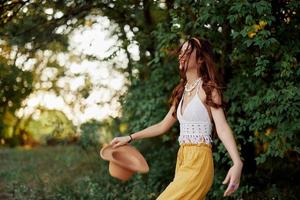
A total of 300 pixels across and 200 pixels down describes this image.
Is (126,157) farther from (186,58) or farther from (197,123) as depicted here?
(186,58)

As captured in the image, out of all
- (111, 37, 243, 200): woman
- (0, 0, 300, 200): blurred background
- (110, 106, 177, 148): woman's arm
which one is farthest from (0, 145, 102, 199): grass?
(111, 37, 243, 200): woman

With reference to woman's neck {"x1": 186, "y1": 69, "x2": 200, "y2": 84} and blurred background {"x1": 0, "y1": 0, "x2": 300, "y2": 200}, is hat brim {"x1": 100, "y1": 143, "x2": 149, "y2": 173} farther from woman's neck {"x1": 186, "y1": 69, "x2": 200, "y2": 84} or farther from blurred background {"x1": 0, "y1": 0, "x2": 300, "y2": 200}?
blurred background {"x1": 0, "y1": 0, "x2": 300, "y2": 200}

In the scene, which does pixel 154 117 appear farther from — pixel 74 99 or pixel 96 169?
pixel 96 169

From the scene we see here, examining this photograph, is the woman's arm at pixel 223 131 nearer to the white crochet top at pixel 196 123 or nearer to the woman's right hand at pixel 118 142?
the white crochet top at pixel 196 123

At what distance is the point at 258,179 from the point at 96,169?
12.3 feet

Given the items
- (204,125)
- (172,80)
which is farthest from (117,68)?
(204,125)

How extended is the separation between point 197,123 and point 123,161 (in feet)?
1.95

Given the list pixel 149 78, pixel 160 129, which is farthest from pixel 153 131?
pixel 149 78

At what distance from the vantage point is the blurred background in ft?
18.8

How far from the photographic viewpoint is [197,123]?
368cm

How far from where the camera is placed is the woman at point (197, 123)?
353 cm

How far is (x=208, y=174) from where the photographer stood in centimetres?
364

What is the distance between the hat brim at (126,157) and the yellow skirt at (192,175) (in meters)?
0.29

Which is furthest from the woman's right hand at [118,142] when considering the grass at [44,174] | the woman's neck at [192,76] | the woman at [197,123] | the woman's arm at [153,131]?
the grass at [44,174]
